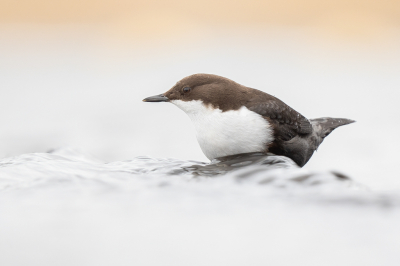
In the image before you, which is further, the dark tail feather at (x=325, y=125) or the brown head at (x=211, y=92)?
the dark tail feather at (x=325, y=125)

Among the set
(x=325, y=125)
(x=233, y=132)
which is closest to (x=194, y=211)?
(x=233, y=132)

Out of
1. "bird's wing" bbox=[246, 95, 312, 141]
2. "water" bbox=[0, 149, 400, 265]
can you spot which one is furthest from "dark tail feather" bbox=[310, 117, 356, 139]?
"water" bbox=[0, 149, 400, 265]

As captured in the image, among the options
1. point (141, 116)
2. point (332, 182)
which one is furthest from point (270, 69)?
point (332, 182)

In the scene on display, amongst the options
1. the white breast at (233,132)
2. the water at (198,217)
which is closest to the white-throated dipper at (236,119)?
the white breast at (233,132)

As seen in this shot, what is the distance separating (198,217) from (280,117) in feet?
5.97

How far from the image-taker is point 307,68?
13.3m

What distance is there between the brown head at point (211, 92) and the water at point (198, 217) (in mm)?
629

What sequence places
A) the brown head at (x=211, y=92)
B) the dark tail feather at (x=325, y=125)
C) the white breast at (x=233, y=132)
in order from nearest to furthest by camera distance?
1. the white breast at (x=233, y=132)
2. the brown head at (x=211, y=92)
3. the dark tail feather at (x=325, y=125)

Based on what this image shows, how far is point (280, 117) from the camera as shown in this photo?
457cm

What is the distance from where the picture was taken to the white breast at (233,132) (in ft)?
13.9

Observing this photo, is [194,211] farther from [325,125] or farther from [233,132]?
[325,125]

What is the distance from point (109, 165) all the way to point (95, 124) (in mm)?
4466

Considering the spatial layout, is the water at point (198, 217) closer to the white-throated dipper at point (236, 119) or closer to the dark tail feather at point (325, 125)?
the white-throated dipper at point (236, 119)

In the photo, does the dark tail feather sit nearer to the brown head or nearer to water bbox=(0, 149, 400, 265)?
the brown head
